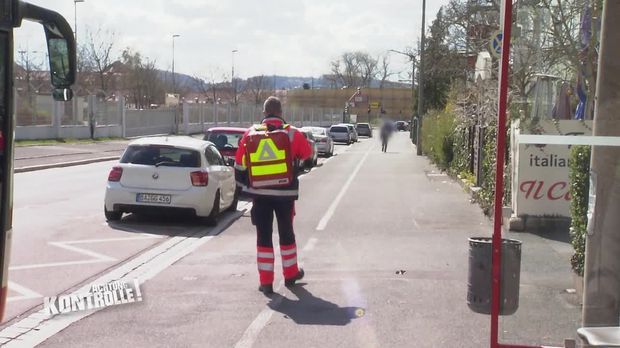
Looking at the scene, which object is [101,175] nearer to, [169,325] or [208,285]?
[208,285]

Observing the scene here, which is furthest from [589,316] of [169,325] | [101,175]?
[101,175]

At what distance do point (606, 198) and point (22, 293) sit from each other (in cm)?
559

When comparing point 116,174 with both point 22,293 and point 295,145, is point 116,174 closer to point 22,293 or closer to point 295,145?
point 22,293

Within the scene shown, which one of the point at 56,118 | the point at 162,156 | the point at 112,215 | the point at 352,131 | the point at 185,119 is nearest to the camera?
the point at 162,156

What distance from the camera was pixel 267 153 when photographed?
25.3 feet

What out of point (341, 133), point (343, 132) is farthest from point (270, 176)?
point (341, 133)

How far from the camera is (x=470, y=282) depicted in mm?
4820

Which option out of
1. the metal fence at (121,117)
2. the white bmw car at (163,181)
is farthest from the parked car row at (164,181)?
the metal fence at (121,117)

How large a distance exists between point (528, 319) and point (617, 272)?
183 cm

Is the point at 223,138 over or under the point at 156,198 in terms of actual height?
over

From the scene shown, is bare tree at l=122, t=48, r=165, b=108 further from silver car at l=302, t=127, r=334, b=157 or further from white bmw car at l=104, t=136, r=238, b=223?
white bmw car at l=104, t=136, r=238, b=223

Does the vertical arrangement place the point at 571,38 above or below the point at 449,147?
above

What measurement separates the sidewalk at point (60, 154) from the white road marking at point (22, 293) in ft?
52.9

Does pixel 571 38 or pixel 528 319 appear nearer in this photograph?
pixel 571 38
